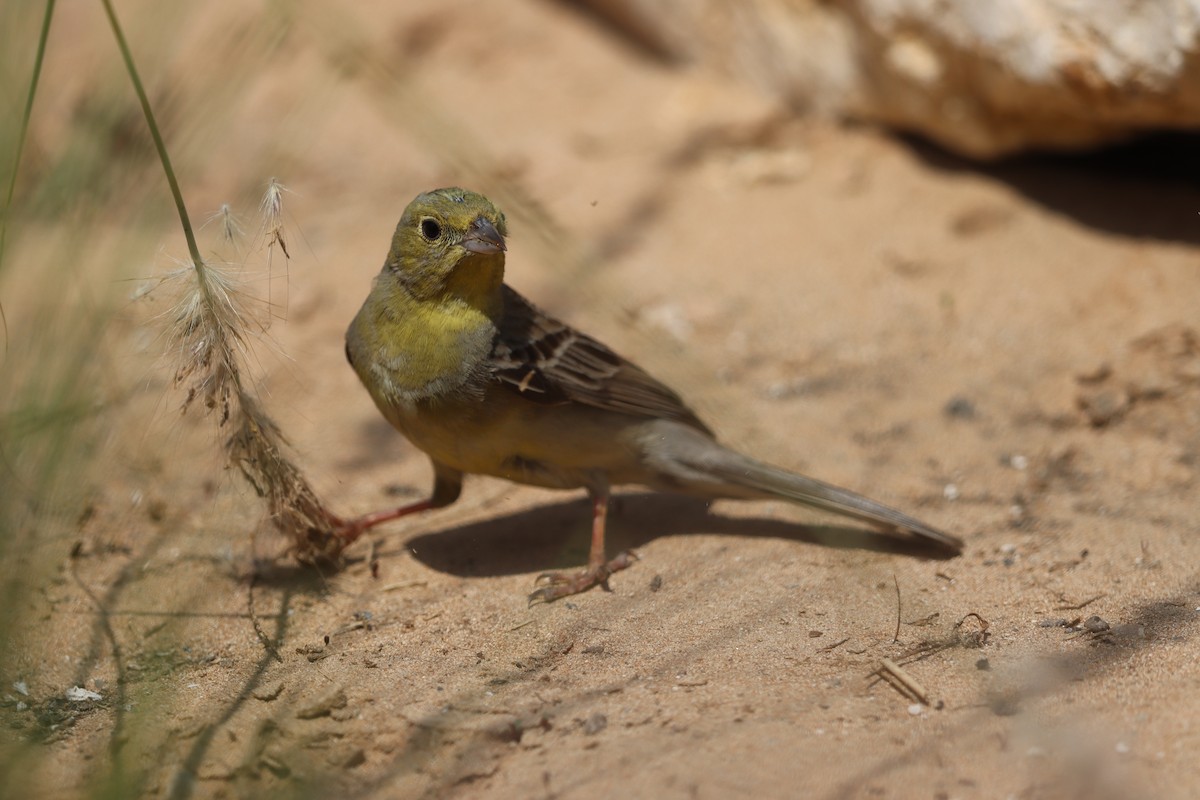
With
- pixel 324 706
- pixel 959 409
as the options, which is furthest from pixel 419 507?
pixel 959 409

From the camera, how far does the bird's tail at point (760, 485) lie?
494cm

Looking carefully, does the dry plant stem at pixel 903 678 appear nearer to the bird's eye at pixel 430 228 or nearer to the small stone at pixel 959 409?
the bird's eye at pixel 430 228

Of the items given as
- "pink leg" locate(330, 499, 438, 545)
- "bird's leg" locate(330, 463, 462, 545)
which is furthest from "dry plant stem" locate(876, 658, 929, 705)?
"pink leg" locate(330, 499, 438, 545)

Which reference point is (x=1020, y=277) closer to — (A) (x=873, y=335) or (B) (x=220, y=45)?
(A) (x=873, y=335)

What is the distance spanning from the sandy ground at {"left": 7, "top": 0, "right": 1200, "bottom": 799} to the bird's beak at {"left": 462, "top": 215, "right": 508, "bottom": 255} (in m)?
0.19

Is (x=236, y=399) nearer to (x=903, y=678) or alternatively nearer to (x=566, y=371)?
(x=566, y=371)

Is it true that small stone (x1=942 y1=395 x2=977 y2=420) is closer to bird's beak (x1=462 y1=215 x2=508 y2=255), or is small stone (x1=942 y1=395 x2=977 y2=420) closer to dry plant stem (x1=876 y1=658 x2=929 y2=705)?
dry plant stem (x1=876 y1=658 x2=929 y2=705)

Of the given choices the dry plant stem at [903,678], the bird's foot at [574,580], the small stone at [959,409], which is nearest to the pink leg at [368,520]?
the bird's foot at [574,580]

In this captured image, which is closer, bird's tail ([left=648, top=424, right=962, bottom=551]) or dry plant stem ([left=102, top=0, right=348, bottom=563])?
dry plant stem ([left=102, top=0, right=348, bottom=563])

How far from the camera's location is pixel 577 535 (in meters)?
5.39

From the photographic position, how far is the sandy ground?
3.50m

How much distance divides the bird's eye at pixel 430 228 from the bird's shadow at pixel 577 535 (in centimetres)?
139

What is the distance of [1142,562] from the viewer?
452 centimetres

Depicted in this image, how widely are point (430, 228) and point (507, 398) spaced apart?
2.37 feet
